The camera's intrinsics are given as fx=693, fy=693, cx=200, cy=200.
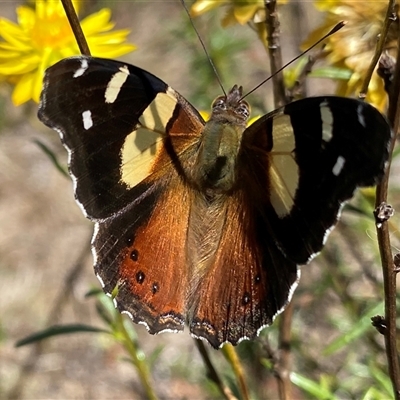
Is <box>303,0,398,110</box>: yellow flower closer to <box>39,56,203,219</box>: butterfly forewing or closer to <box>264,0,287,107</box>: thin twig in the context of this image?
<box>264,0,287,107</box>: thin twig

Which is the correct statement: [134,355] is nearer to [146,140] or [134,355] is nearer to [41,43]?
[146,140]

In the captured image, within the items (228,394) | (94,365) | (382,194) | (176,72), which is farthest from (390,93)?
(176,72)

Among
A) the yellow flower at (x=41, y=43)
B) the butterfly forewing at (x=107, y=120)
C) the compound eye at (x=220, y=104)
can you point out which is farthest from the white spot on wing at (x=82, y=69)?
the yellow flower at (x=41, y=43)

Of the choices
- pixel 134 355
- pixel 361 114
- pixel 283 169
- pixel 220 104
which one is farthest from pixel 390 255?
pixel 134 355

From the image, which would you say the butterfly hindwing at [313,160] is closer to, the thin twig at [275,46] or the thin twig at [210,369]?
the thin twig at [275,46]

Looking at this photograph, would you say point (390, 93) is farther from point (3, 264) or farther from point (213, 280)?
point (3, 264)

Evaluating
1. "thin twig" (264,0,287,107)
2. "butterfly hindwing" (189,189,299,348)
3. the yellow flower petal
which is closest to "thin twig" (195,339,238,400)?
"butterfly hindwing" (189,189,299,348)
